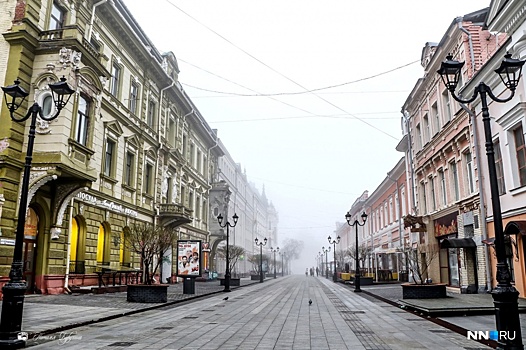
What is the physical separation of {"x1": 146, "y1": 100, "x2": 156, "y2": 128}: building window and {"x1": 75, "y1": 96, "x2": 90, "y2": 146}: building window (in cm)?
941

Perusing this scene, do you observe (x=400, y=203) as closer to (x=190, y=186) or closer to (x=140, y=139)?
(x=190, y=186)

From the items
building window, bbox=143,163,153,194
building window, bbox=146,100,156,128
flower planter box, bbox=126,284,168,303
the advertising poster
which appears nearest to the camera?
flower planter box, bbox=126,284,168,303

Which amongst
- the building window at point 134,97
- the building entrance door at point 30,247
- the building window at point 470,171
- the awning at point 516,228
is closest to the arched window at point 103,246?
the building entrance door at point 30,247

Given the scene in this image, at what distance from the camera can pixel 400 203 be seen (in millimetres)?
37500

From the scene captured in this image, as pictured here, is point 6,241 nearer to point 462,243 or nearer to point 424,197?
point 462,243

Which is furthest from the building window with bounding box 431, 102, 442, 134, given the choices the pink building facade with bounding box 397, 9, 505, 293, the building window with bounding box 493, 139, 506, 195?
the building window with bounding box 493, 139, 506, 195

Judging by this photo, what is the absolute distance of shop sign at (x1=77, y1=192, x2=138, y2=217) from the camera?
69.4 ft

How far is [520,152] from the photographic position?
1655 cm

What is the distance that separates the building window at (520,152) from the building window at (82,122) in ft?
57.2

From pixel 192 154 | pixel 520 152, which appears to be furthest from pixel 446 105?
pixel 192 154

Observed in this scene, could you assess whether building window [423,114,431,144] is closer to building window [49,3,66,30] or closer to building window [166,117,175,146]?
building window [166,117,175,146]

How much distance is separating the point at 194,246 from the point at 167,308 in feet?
30.2

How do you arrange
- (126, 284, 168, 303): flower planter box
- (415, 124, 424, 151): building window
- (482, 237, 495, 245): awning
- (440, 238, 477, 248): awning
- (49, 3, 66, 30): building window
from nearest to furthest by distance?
(126, 284, 168, 303): flower planter box → (482, 237, 495, 245): awning → (49, 3, 66, 30): building window → (440, 238, 477, 248): awning → (415, 124, 424, 151): building window

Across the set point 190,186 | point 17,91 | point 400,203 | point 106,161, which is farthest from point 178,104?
point 17,91
